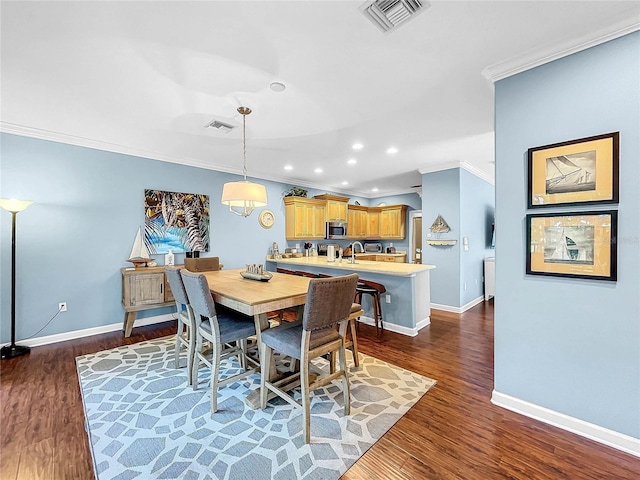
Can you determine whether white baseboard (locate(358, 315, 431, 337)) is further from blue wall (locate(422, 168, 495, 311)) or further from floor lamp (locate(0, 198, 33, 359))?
floor lamp (locate(0, 198, 33, 359))

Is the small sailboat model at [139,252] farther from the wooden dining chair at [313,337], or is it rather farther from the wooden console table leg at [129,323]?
the wooden dining chair at [313,337]

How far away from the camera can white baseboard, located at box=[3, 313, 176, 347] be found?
3.37m

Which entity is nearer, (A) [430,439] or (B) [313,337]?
(A) [430,439]

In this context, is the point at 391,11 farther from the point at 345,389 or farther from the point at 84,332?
the point at 84,332

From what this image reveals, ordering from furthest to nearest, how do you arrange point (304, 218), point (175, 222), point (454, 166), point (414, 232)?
point (414, 232), point (304, 218), point (454, 166), point (175, 222)

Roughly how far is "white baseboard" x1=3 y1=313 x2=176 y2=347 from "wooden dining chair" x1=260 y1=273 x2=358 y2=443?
3.04 m

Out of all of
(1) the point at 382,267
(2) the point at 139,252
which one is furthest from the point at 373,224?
(2) the point at 139,252

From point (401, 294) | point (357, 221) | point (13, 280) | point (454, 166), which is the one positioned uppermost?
point (454, 166)

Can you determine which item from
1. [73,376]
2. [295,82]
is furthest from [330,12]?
[73,376]

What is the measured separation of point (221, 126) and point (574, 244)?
345cm

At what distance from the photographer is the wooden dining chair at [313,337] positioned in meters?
1.77

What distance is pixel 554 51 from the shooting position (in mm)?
1884

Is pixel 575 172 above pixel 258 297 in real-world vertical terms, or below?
above

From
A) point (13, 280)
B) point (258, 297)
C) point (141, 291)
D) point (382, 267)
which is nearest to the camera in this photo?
point (258, 297)
